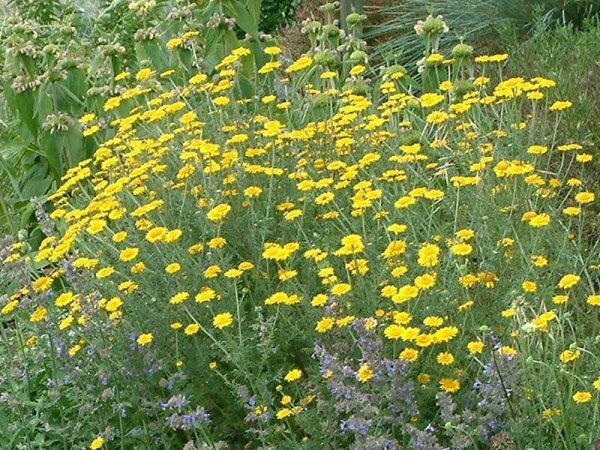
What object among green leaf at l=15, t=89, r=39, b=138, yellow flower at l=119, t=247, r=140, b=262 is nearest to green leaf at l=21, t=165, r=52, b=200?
green leaf at l=15, t=89, r=39, b=138

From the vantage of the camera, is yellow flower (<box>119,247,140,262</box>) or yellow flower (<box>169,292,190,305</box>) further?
yellow flower (<box>119,247,140,262</box>)

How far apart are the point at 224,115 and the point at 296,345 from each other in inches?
49.3

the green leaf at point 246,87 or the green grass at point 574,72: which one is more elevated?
the green leaf at point 246,87

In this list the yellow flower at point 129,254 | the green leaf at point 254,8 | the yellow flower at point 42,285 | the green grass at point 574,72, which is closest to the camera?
the yellow flower at point 129,254

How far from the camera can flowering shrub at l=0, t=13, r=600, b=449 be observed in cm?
251

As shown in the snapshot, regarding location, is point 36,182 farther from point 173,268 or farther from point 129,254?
point 173,268

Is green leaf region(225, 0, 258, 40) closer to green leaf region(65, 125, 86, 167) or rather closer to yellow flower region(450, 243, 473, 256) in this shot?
green leaf region(65, 125, 86, 167)

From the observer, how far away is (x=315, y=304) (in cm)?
269

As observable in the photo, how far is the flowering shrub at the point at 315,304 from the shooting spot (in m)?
2.51

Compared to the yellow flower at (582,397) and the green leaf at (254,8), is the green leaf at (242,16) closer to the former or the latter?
the green leaf at (254,8)

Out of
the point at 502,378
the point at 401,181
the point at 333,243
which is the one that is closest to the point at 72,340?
the point at 333,243

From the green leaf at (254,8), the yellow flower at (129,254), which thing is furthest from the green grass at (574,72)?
the yellow flower at (129,254)

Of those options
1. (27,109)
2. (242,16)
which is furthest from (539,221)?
(27,109)

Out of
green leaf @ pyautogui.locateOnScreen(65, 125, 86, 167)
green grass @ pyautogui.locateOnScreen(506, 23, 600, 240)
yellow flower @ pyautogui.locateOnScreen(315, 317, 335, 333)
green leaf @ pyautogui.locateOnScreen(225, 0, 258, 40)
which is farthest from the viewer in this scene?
green leaf @ pyautogui.locateOnScreen(225, 0, 258, 40)
